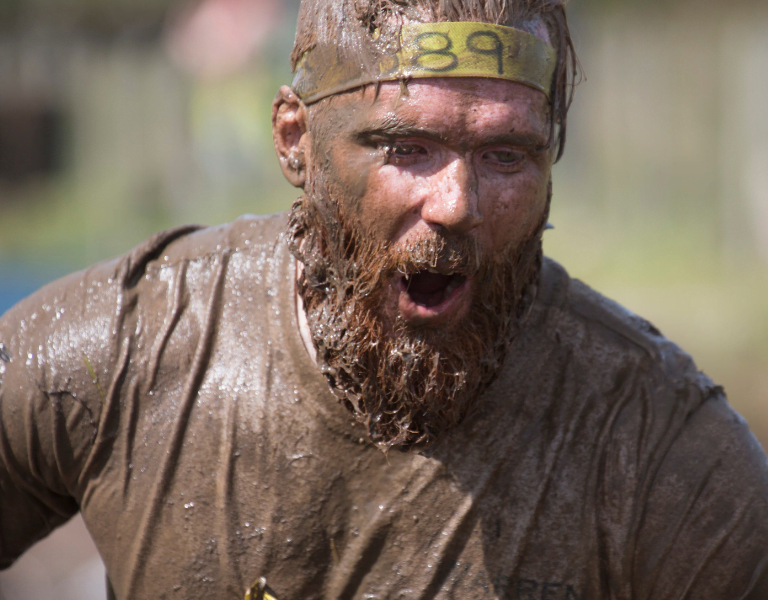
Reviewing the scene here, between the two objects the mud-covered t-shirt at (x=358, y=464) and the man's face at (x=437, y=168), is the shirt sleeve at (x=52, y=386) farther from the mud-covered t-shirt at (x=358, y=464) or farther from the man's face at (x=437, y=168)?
the man's face at (x=437, y=168)

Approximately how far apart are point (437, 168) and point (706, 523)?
113 centimetres

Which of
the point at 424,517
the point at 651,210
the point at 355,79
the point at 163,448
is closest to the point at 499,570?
the point at 424,517

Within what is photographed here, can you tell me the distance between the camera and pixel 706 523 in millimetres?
2527

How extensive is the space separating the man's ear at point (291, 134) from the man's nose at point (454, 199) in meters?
0.42

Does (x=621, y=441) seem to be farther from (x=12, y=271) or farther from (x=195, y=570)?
(x=12, y=271)

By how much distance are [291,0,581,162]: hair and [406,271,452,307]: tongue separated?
0.43m

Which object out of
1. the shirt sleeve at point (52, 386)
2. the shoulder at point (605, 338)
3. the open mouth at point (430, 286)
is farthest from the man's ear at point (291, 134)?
the shoulder at point (605, 338)

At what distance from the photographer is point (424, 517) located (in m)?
2.58

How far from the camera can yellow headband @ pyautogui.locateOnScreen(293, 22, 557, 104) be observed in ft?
7.42

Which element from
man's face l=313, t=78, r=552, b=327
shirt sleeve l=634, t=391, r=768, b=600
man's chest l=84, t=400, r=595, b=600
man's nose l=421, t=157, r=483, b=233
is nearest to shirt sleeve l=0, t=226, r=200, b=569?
man's chest l=84, t=400, r=595, b=600

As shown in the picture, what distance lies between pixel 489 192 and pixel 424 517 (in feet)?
2.82

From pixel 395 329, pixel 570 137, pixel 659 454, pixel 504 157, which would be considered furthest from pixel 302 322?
pixel 570 137

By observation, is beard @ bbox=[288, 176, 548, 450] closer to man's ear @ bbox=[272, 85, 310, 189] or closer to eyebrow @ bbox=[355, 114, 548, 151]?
man's ear @ bbox=[272, 85, 310, 189]

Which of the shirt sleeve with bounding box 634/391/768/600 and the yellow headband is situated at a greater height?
the yellow headband
